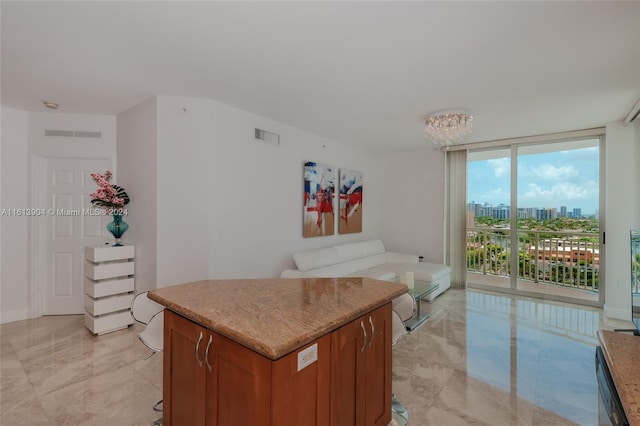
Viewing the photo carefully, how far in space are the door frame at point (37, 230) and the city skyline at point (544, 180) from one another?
5885mm

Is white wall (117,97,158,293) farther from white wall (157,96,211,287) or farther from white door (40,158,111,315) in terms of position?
white door (40,158,111,315)

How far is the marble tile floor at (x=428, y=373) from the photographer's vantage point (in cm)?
195

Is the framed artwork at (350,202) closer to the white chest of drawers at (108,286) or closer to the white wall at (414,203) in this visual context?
the white wall at (414,203)

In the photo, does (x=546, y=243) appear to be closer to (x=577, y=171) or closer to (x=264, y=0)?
(x=577, y=171)

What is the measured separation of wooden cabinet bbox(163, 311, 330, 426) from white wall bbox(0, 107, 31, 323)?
3.48m

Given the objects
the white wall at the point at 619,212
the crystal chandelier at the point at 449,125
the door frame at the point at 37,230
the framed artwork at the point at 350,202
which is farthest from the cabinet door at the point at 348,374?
the white wall at the point at 619,212

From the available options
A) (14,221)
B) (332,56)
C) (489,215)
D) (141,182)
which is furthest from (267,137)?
(489,215)

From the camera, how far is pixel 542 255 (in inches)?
186

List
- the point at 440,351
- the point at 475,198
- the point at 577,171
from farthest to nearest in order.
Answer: the point at 475,198 < the point at 577,171 < the point at 440,351

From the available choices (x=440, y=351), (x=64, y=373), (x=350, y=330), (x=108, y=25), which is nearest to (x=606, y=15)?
(x=350, y=330)

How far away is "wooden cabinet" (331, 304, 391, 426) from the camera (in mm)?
1309

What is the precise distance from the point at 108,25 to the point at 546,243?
6018 millimetres

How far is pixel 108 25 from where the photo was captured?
185 cm

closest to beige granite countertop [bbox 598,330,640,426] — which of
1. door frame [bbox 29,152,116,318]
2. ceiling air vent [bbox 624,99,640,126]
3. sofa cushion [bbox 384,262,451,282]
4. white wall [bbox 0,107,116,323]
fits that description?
sofa cushion [bbox 384,262,451,282]
